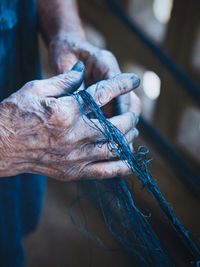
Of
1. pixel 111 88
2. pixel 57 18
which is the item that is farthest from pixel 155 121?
pixel 111 88

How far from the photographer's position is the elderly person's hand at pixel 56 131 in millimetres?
913

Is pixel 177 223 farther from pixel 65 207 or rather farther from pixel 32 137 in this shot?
pixel 65 207

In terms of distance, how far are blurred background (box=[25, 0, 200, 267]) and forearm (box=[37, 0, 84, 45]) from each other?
0.75m

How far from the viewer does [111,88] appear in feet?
3.18

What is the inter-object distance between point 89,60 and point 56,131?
0.36 m

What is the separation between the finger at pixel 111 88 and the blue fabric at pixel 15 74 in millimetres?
387

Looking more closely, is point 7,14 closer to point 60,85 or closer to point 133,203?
point 60,85

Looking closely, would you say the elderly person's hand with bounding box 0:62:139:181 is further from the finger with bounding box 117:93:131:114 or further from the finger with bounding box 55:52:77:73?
the finger with bounding box 55:52:77:73

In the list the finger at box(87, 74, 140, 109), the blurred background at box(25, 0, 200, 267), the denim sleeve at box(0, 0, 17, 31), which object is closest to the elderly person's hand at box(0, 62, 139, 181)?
the finger at box(87, 74, 140, 109)

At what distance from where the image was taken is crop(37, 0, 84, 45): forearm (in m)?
1.34

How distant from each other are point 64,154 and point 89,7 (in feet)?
7.51

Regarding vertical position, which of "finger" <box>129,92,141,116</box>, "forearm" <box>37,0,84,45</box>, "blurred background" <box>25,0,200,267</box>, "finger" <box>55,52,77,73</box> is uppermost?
"forearm" <box>37,0,84,45</box>

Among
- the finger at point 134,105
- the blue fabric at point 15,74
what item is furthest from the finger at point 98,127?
the blue fabric at point 15,74

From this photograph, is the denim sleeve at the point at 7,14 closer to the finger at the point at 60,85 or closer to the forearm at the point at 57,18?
the forearm at the point at 57,18
